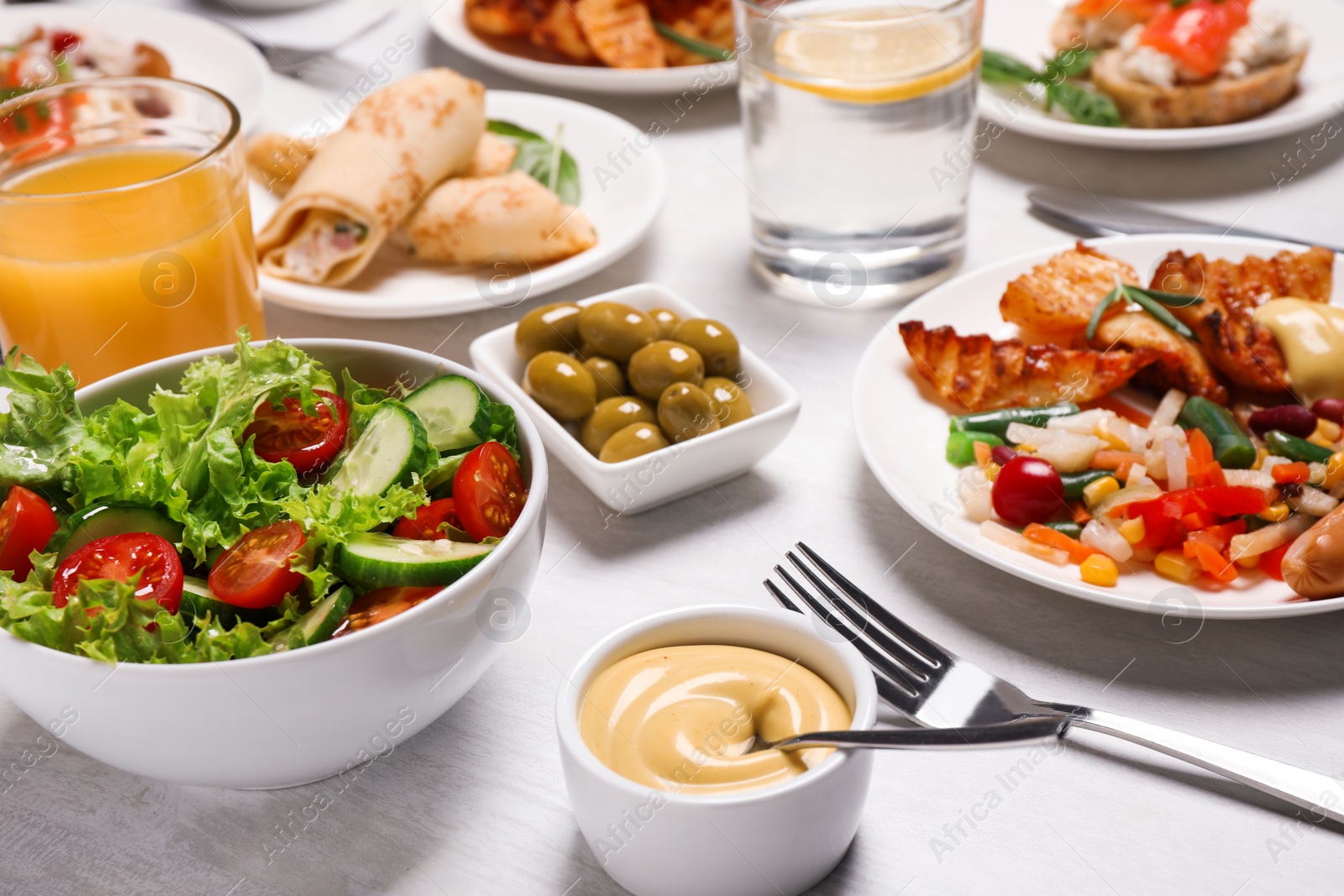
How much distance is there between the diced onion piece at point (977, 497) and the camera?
1.77m

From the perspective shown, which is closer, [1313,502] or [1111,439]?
[1313,502]

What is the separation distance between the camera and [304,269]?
238cm

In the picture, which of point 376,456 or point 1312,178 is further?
point 1312,178

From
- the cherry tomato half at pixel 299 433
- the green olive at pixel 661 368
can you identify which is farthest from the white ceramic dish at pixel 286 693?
the green olive at pixel 661 368

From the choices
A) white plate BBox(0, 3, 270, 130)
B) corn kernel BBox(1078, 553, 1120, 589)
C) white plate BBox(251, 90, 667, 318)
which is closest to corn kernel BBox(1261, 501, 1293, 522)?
corn kernel BBox(1078, 553, 1120, 589)

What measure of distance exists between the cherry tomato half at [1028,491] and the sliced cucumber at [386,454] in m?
0.86

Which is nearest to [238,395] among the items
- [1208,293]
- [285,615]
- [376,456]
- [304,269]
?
[376,456]

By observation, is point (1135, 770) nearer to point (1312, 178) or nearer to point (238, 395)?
point (238, 395)

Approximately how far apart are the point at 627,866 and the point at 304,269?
62.1 inches

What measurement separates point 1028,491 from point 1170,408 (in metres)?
0.43

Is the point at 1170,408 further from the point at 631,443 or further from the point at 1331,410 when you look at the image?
the point at 631,443

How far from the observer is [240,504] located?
1.40 m

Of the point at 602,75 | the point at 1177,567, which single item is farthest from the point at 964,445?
the point at 602,75

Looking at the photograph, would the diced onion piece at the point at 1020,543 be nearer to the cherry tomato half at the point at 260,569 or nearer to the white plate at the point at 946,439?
the white plate at the point at 946,439
